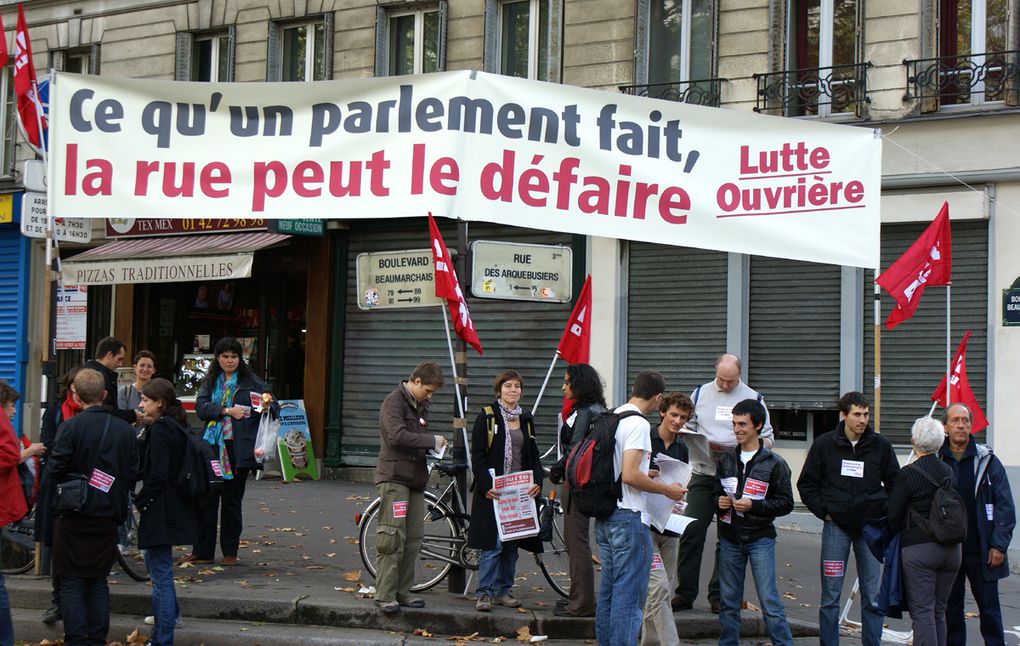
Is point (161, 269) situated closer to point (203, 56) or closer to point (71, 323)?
point (71, 323)

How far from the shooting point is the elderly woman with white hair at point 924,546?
7.15 metres

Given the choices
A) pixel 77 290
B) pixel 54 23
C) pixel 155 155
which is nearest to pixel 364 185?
pixel 155 155

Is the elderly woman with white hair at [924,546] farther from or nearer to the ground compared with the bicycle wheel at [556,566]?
farther from the ground

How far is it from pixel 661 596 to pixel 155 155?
4672 millimetres

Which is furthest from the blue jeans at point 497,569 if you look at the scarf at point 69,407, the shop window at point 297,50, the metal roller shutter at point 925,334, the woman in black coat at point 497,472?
the shop window at point 297,50

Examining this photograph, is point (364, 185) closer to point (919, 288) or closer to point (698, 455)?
point (698, 455)

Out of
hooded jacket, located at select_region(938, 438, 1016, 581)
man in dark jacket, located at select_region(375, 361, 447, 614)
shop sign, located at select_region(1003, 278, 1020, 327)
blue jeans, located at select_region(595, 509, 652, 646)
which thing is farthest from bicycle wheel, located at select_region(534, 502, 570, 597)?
shop sign, located at select_region(1003, 278, 1020, 327)

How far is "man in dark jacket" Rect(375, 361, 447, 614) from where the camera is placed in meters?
8.04

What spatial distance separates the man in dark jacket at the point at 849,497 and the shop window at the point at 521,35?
8893 mm

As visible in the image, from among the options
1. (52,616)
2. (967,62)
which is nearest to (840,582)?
(52,616)

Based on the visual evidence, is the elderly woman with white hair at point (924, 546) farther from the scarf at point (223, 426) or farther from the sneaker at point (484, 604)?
the scarf at point (223, 426)

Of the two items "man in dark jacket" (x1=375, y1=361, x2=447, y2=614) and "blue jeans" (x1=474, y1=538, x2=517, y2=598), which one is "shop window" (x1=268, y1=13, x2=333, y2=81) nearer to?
"man in dark jacket" (x1=375, y1=361, x2=447, y2=614)

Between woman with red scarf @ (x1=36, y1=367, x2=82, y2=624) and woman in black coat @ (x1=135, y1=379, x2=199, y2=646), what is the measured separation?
0.60 m

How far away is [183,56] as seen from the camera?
18.0 m
